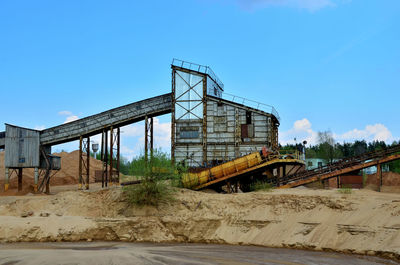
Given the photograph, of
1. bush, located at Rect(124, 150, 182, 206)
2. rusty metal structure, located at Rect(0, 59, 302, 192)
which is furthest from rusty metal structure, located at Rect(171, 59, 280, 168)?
bush, located at Rect(124, 150, 182, 206)

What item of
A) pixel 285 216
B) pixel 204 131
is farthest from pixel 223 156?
pixel 285 216

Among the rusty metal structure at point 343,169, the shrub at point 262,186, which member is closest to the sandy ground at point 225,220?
the shrub at point 262,186

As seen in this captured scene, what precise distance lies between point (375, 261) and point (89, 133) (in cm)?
3507

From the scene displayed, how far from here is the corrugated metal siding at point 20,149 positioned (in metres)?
44.1

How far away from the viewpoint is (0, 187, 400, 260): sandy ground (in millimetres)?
19109

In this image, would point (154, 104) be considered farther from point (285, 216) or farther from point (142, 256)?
point (142, 256)

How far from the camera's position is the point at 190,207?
25.8 metres

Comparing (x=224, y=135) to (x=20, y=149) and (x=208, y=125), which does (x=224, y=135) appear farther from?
(x=20, y=149)

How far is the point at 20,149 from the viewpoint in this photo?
145 feet

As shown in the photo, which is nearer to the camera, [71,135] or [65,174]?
[71,135]

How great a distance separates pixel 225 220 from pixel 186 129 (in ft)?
63.1

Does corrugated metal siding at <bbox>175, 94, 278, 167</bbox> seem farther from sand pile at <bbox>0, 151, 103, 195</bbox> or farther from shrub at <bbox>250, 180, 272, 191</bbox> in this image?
sand pile at <bbox>0, 151, 103, 195</bbox>

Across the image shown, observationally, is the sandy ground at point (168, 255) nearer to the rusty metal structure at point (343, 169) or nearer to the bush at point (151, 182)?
the bush at point (151, 182)

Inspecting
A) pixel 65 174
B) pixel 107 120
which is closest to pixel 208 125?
pixel 107 120
